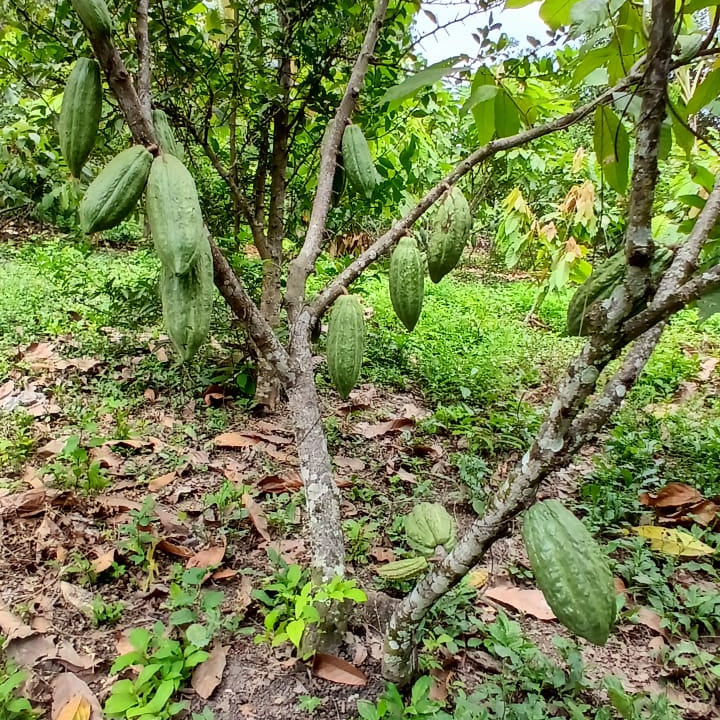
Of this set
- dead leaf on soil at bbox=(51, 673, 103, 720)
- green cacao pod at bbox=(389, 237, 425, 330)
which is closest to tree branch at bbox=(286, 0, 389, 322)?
green cacao pod at bbox=(389, 237, 425, 330)

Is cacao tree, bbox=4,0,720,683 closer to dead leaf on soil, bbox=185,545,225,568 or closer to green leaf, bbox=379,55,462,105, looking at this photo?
green leaf, bbox=379,55,462,105

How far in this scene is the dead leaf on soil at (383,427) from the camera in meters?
2.21

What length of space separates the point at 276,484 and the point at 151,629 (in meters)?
0.59

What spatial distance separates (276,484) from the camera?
5.96 ft

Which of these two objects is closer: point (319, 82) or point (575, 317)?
point (575, 317)

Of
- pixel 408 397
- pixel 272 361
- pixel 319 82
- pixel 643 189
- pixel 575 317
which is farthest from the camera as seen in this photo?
pixel 408 397

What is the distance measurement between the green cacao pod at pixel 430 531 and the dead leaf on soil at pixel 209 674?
442mm

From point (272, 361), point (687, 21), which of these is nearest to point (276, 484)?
point (272, 361)

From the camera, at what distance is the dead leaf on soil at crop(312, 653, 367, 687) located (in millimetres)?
1175

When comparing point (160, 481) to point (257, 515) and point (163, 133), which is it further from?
point (163, 133)

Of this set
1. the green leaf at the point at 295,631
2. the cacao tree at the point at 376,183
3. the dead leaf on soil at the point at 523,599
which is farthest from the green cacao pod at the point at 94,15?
the dead leaf on soil at the point at 523,599

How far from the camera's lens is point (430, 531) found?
122 centimetres

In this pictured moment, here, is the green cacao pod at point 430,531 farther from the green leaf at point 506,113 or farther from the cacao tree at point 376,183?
the green leaf at point 506,113

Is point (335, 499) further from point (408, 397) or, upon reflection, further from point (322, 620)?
point (408, 397)
